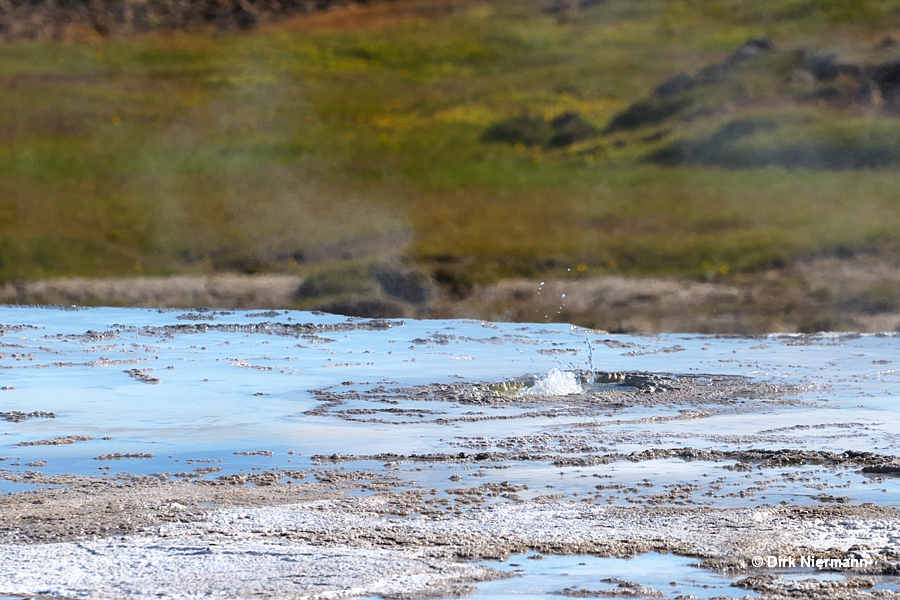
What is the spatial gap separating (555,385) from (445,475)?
15.3 feet

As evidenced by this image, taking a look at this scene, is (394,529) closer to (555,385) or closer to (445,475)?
(445,475)

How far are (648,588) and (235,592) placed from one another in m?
1.65

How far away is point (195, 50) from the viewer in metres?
24.2

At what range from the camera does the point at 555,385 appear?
1238 centimetres

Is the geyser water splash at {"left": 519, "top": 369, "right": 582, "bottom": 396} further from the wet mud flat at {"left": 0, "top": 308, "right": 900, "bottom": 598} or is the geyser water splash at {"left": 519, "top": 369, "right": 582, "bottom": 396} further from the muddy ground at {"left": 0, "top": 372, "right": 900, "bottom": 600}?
the muddy ground at {"left": 0, "top": 372, "right": 900, "bottom": 600}

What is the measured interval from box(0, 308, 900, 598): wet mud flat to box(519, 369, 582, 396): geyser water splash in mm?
46

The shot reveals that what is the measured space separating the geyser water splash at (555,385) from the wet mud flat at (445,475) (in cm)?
5

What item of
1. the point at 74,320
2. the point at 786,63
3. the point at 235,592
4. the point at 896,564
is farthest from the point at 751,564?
the point at 786,63

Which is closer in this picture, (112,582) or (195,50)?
(112,582)

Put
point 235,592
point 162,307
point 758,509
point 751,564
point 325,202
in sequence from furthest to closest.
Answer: point 325,202 → point 162,307 → point 758,509 → point 751,564 → point 235,592

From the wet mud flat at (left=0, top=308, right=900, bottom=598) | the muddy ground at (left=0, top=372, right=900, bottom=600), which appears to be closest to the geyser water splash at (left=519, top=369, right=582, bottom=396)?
the wet mud flat at (left=0, top=308, right=900, bottom=598)

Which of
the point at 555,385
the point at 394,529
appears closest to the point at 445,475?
the point at 394,529

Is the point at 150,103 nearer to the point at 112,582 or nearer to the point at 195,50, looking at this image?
the point at 195,50

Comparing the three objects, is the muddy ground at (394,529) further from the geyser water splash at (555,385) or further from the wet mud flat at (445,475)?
the geyser water splash at (555,385)
